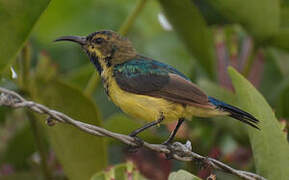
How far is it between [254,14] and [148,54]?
131 cm

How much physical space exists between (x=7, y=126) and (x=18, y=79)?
3.06 ft

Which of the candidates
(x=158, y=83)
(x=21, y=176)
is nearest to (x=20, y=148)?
(x=21, y=176)

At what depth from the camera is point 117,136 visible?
2.36m

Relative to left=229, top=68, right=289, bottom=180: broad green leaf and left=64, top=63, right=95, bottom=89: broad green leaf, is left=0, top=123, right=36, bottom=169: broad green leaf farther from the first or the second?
left=229, top=68, right=289, bottom=180: broad green leaf

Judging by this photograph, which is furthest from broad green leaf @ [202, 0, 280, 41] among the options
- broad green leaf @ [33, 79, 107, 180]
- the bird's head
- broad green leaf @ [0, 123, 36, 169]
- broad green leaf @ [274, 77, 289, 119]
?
broad green leaf @ [0, 123, 36, 169]

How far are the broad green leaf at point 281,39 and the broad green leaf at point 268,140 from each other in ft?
3.99

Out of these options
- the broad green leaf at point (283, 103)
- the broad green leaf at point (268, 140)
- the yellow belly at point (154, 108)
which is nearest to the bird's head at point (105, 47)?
the yellow belly at point (154, 108)

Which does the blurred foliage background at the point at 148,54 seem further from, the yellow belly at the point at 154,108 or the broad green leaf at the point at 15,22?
the yellow belly at the point at 154,108

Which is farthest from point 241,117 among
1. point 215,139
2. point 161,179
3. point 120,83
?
point 215,139

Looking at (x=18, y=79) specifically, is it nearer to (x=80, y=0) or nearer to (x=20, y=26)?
(x=20, y=26)

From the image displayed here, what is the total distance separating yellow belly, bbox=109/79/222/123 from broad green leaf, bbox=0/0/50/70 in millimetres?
586

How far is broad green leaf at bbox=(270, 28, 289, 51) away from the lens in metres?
3.68

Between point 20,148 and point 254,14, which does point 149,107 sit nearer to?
point 254,14

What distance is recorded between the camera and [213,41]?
4.43m
